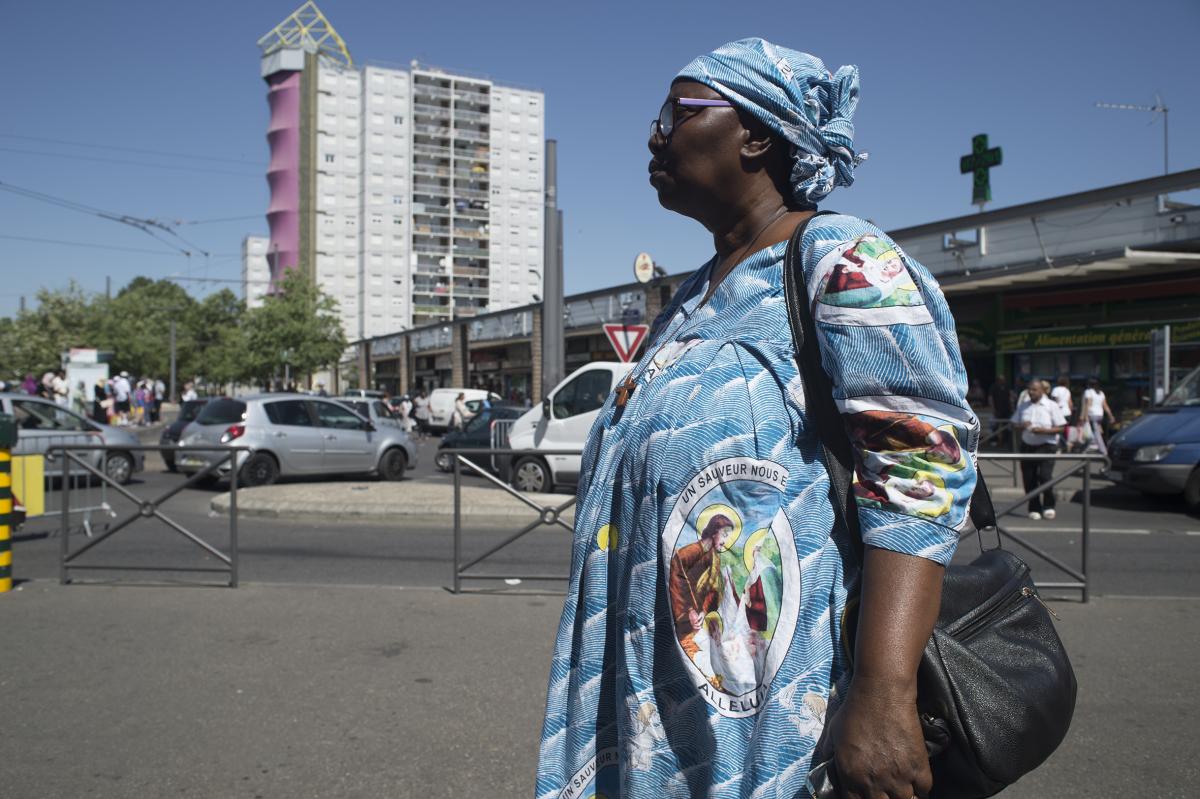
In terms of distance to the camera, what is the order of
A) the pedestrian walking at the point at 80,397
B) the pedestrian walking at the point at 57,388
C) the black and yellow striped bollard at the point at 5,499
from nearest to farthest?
the black and yellow striped bollard at the point at 5,499, the pedestrian walking at the point at 57,388, the pedestrian walking at the point at 80,397

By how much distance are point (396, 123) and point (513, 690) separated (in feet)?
352

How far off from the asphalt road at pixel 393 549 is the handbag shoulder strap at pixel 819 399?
19.6ft

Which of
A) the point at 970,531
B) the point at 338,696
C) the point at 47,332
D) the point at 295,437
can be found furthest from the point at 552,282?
the point at 47,332

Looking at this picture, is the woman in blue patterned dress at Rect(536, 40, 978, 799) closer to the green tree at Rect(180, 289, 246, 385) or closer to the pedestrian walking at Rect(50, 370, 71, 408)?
the pedestrian walking at Rect(50, 370, 71, 408)

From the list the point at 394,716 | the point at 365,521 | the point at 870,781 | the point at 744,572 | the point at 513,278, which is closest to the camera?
the point at 870,781

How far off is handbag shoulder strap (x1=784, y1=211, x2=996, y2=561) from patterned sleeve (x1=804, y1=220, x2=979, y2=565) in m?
0.03

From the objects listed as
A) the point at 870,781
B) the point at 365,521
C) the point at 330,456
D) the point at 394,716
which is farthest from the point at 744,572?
the point at 330,456

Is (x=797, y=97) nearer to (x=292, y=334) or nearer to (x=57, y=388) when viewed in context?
(x=57, y=388)

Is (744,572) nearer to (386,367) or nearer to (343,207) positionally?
(386,367)

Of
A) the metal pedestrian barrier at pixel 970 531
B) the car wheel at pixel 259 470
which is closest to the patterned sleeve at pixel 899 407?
the metal pedestrian barrier at pixel 970 531

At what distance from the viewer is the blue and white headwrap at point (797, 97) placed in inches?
63.2

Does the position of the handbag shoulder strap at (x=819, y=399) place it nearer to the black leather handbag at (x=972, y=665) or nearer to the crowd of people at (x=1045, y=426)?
the black leather handbag at (x=972, y=665)

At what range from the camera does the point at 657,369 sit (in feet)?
5.23

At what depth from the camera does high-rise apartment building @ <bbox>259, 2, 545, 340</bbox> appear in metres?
103
